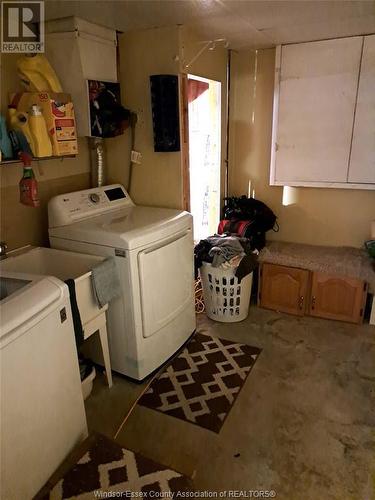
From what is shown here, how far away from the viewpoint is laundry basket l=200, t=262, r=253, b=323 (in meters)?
2.77

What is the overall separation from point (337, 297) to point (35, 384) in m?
2.35

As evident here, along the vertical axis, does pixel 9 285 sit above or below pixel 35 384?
above

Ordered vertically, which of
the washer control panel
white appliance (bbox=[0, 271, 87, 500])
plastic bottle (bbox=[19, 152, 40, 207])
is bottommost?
white appliance (bbox=[0, 271, 87, 500])

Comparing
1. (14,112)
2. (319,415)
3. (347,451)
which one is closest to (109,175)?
(14,112)

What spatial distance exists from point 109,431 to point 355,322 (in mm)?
2039

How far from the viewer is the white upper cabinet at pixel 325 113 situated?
107 inches

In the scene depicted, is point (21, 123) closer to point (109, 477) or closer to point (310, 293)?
point (109, 477)

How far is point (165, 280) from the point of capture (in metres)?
2.23

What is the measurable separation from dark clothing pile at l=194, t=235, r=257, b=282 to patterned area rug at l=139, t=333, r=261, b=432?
0.57 metres

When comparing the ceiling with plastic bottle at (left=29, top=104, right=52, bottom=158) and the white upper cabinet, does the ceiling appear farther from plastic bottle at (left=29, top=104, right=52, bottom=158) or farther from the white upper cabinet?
plastic bottle at (left=29, top=104, right=52, bottom=158)

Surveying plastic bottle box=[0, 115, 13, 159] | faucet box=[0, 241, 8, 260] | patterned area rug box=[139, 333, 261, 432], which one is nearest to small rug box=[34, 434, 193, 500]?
patterned area rug box=[139, 333, 261, 432]

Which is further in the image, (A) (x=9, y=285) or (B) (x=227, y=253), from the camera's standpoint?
(B) (x=227, y=253)

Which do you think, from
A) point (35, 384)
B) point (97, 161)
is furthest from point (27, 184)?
point (35, 384)

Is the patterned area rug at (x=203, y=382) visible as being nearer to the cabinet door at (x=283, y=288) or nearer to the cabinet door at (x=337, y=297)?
the cabinet door at (x=283, y=288)
